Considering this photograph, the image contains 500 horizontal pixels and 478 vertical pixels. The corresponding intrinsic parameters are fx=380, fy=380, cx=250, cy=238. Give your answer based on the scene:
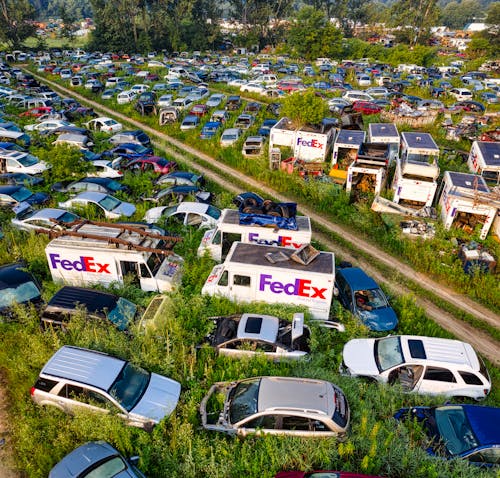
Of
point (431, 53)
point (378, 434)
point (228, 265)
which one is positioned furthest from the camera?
point (431, 53)

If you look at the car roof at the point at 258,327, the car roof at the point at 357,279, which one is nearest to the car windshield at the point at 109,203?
the car roof at the point at 258,327

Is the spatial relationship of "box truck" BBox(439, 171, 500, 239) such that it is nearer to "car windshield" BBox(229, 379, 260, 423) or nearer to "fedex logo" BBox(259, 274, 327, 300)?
"fedex logo" BBox(259, 274, 327, 300)

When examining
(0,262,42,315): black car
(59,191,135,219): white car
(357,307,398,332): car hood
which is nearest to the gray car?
(0,262,42,315): black car

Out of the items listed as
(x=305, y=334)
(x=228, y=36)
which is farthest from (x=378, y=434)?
(x=228, y=36)

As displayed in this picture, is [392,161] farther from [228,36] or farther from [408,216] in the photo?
[228,36]

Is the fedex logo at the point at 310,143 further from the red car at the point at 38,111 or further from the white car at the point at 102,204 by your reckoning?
the red car at the point at 38,111
